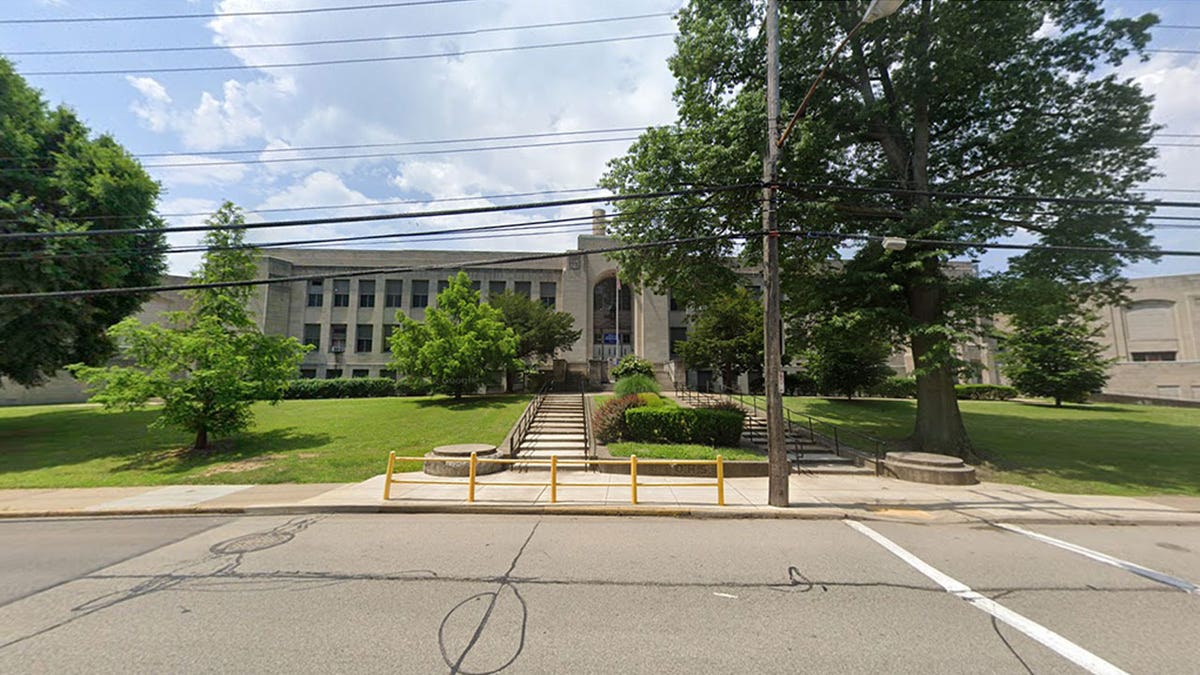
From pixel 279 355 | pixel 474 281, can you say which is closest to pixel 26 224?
pixel 279 355

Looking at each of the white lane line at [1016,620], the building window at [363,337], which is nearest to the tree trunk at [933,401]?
the white lane line at [1016,620]

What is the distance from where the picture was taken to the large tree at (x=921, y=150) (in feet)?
37.4

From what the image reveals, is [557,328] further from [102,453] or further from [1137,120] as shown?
[1137,120]

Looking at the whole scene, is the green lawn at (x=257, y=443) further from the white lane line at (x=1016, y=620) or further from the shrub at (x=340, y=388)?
the white lane line at (x=1016, y=620)

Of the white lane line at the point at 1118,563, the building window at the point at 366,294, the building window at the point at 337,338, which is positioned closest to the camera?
the white lane line at the point at 1118,563

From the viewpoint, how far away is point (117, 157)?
17.3m

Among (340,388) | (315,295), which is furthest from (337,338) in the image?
(340,388)

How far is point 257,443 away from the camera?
49.4 ft

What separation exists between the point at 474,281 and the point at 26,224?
86.5ft

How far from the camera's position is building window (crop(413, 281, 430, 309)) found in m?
39.8

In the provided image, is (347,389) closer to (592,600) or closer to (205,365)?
(205,365)

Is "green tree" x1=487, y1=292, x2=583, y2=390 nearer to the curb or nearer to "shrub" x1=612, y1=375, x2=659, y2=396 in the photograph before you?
"shrub" x1=612, y1=375, x2=659, y2=396

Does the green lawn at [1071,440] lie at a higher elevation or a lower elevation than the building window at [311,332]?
lower

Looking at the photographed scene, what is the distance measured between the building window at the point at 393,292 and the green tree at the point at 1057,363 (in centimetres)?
4409
